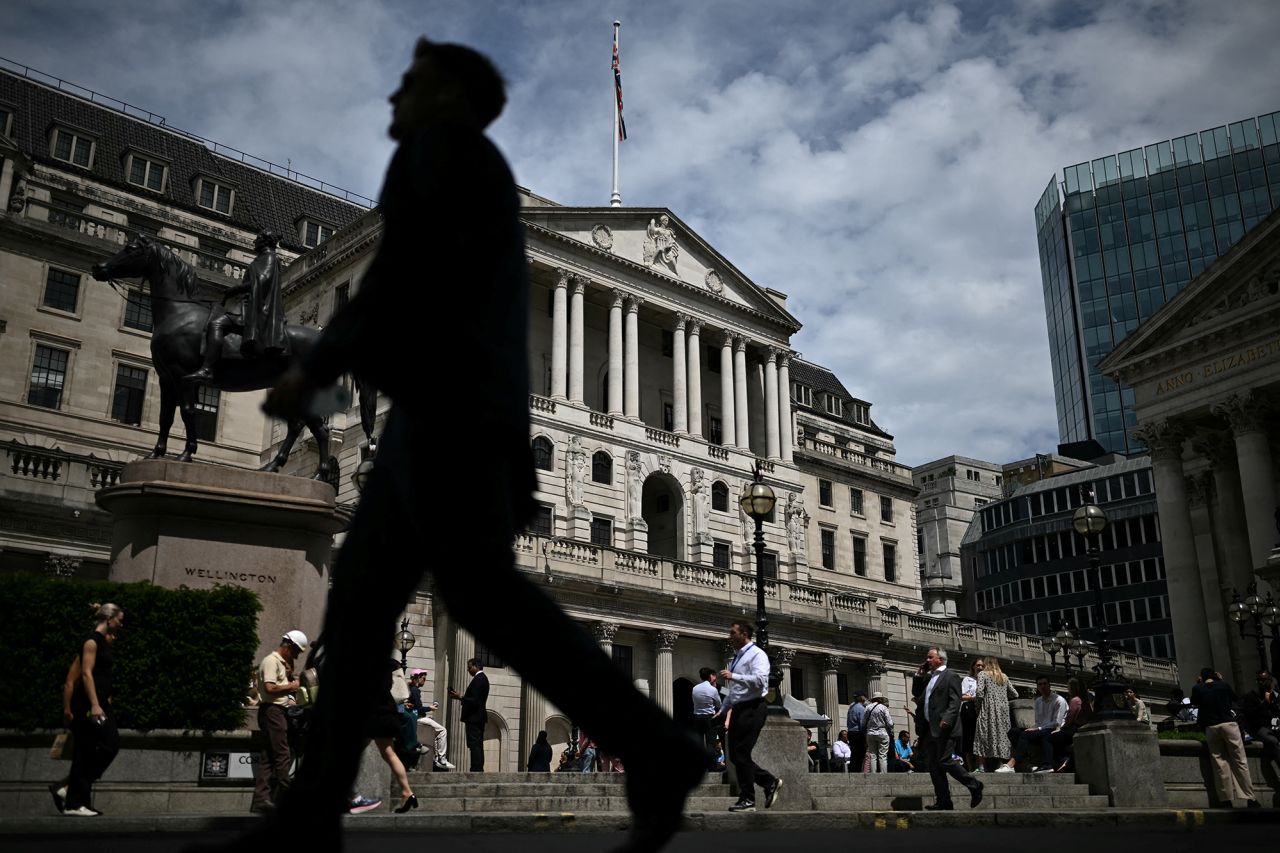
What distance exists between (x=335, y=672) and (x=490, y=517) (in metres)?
0.64

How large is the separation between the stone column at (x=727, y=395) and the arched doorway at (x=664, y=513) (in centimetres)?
456

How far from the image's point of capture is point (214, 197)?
208 ft

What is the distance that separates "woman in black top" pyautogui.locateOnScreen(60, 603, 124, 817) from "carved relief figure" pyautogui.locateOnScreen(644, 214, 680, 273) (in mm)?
49671

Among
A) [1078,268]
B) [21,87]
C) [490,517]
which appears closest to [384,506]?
[490,517]

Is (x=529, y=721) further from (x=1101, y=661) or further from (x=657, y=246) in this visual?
(x=657, y=246)

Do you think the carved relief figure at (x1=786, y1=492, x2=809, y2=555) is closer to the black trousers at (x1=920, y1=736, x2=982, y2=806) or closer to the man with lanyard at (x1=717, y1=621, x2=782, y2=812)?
the black trousers at (x1=920, y1=736, x2=982, y2=806)

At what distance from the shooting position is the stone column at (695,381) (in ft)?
191

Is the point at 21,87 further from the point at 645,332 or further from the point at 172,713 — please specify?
the point at 172,713

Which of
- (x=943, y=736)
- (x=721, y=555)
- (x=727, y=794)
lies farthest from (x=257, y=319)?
(x=721, y=555)

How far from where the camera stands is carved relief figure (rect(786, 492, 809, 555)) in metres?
59.6

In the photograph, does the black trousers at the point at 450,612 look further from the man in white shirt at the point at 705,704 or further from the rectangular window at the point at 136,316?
the rectangular window at the point at 136,316

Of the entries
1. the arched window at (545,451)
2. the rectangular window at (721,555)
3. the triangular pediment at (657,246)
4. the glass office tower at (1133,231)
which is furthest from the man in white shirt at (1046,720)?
the glass office tower at (1133,231)

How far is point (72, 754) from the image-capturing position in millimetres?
9680

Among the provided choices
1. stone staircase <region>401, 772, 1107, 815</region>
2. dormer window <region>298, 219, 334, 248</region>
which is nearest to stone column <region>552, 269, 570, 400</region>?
dormer window <region>298, 219, 334, 248</region>
